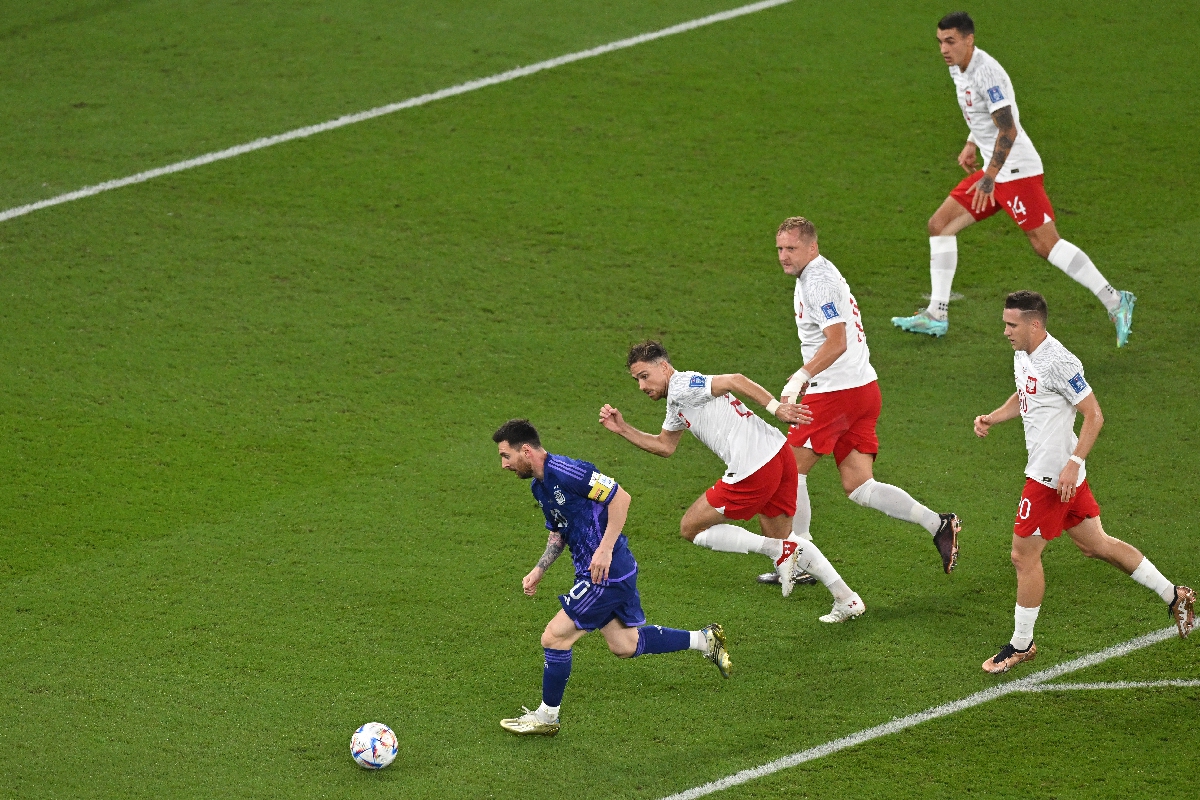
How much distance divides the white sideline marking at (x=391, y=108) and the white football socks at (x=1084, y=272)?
262 inches

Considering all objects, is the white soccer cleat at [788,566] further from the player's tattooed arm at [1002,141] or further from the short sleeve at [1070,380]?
the player's tattooed arm at [1002,141]

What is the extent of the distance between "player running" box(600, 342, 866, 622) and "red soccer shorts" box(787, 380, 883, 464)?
0.49 metres

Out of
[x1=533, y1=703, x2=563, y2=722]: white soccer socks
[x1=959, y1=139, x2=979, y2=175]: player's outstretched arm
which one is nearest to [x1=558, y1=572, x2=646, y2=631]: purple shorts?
[x1=533, y1=703, x2=563, y2=722]: white soccer socks

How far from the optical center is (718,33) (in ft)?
52.3

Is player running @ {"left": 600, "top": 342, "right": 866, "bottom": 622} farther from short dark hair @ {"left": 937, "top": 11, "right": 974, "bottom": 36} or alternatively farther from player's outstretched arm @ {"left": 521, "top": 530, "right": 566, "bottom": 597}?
short dark hair @ {"left": 937, "top": 11, "right": 974, "bottom": 36}

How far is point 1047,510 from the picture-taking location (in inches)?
275

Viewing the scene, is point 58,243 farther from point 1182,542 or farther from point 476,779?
point 1182,542

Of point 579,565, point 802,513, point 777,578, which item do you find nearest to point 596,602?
point 579,565

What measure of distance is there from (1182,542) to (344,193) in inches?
312

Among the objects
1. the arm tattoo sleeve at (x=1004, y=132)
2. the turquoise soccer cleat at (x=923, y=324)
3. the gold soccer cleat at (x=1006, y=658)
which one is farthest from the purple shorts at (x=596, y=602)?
the arm tattoo sleeve at (x=1004, y=132)

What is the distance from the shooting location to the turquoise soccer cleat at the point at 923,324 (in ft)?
36.0

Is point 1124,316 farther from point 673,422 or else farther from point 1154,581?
point 673,422

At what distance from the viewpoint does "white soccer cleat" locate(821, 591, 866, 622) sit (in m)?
7.70

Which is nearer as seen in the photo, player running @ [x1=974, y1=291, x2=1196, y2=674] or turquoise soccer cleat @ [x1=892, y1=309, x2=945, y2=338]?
player running @ [x1=974, y1=291, x2=1196, y2=674]
